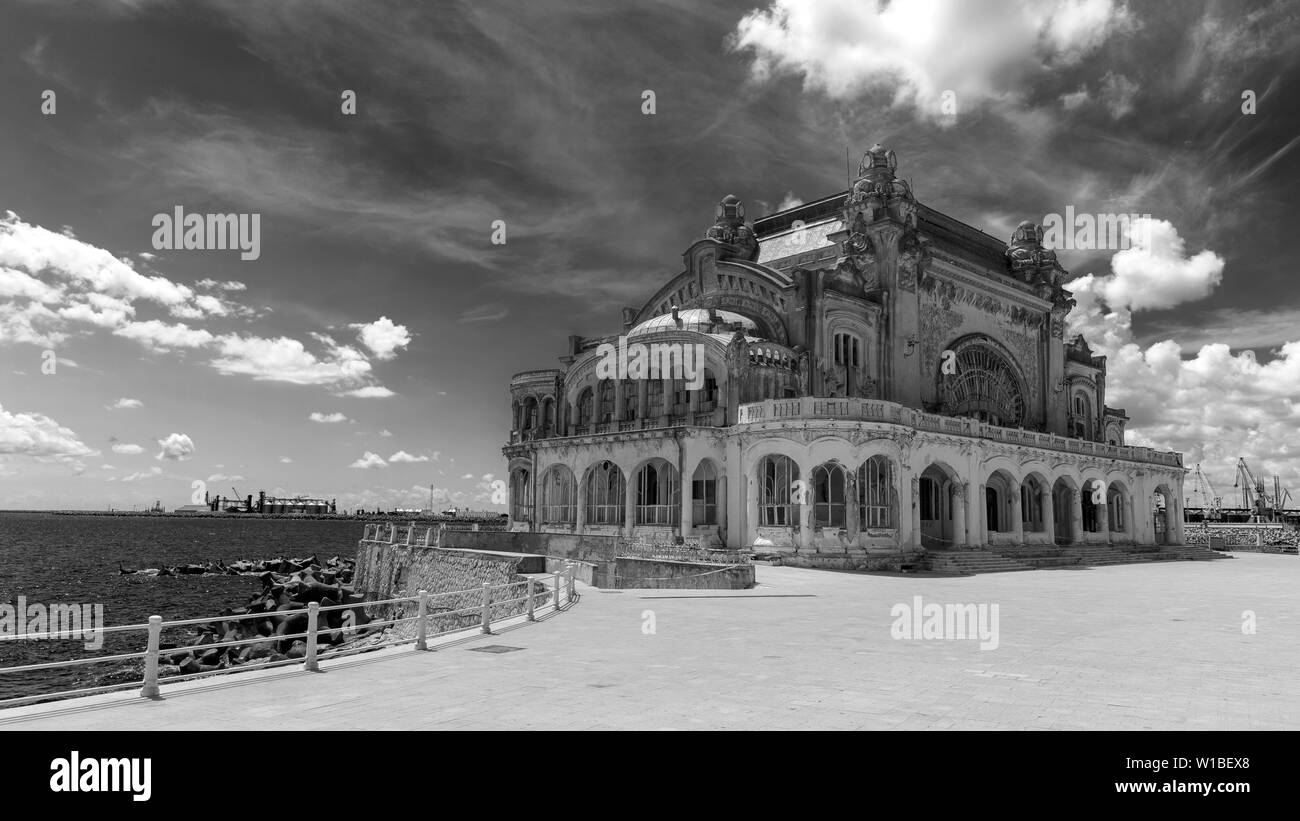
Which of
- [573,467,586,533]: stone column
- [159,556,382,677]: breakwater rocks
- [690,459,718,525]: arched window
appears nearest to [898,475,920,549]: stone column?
[690,459,718,525]: arched window

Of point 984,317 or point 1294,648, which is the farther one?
point 984,317

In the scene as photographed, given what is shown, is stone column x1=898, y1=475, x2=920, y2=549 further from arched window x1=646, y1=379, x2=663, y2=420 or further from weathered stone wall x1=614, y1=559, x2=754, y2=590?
weathered stone wall x1=614, y1=559, x2=754, y2=590

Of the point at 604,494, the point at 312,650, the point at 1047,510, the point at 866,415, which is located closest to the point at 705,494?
the point at 604,494

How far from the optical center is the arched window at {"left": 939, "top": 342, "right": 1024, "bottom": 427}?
54.1m

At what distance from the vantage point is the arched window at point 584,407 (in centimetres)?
4969

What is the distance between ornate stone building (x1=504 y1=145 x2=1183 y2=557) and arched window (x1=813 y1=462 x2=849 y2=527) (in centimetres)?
10

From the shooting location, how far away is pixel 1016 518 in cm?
4731

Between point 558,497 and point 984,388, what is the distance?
28.6 metres

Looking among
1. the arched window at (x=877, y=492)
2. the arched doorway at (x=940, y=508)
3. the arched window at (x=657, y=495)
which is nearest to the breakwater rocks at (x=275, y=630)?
the arched window at (x=657, y=495)

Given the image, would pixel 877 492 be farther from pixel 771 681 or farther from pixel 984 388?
pixel 771 681
